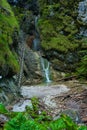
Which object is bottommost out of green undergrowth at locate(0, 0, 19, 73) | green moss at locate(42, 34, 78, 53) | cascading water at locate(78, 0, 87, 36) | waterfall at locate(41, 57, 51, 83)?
waterfall at locate(41, 57, 51, 83)

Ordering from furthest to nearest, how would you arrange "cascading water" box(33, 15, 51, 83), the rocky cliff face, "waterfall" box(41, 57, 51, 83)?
1. the rocky cliff face
2. "cascading water" box(33, 15, 51, 83)
3. "waterfall" box(41, 57, 51, 83)

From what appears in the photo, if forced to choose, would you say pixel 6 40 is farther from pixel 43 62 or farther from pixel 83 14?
pixel 83 14

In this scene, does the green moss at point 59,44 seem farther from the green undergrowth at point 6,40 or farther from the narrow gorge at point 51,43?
the green undergrowth at point 6,40

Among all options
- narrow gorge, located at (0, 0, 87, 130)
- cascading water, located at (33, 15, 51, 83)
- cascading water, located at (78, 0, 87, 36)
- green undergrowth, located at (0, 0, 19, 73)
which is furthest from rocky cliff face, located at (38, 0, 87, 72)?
green undergrowth, located at (0, 0, 19, 73)

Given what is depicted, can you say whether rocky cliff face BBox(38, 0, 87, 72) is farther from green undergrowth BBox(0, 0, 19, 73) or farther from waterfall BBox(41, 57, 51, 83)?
green undergrowth BBox(0, 0, 19, 73)

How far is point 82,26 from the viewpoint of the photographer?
22.1m

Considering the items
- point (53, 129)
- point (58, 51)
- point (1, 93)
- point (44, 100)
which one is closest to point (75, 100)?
point (44, 100)

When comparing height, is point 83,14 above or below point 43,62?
above

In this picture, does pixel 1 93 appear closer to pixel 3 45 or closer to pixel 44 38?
pixel 3 45

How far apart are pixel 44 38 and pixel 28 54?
2924 mm

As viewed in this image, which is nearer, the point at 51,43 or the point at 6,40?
the point at 6,40

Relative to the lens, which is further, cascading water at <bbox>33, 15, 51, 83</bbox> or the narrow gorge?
cascading water at <bbox>33, 15, 51, 83</bbox>

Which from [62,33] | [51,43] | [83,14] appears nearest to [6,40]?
[51,43]

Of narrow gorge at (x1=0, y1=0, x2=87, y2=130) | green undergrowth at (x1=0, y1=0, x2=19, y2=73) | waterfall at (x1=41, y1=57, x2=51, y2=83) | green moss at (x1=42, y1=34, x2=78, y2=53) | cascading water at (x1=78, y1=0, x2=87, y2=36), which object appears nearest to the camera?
green undergrowth at (x1=0, y1=0, x2=19, y2=73)
